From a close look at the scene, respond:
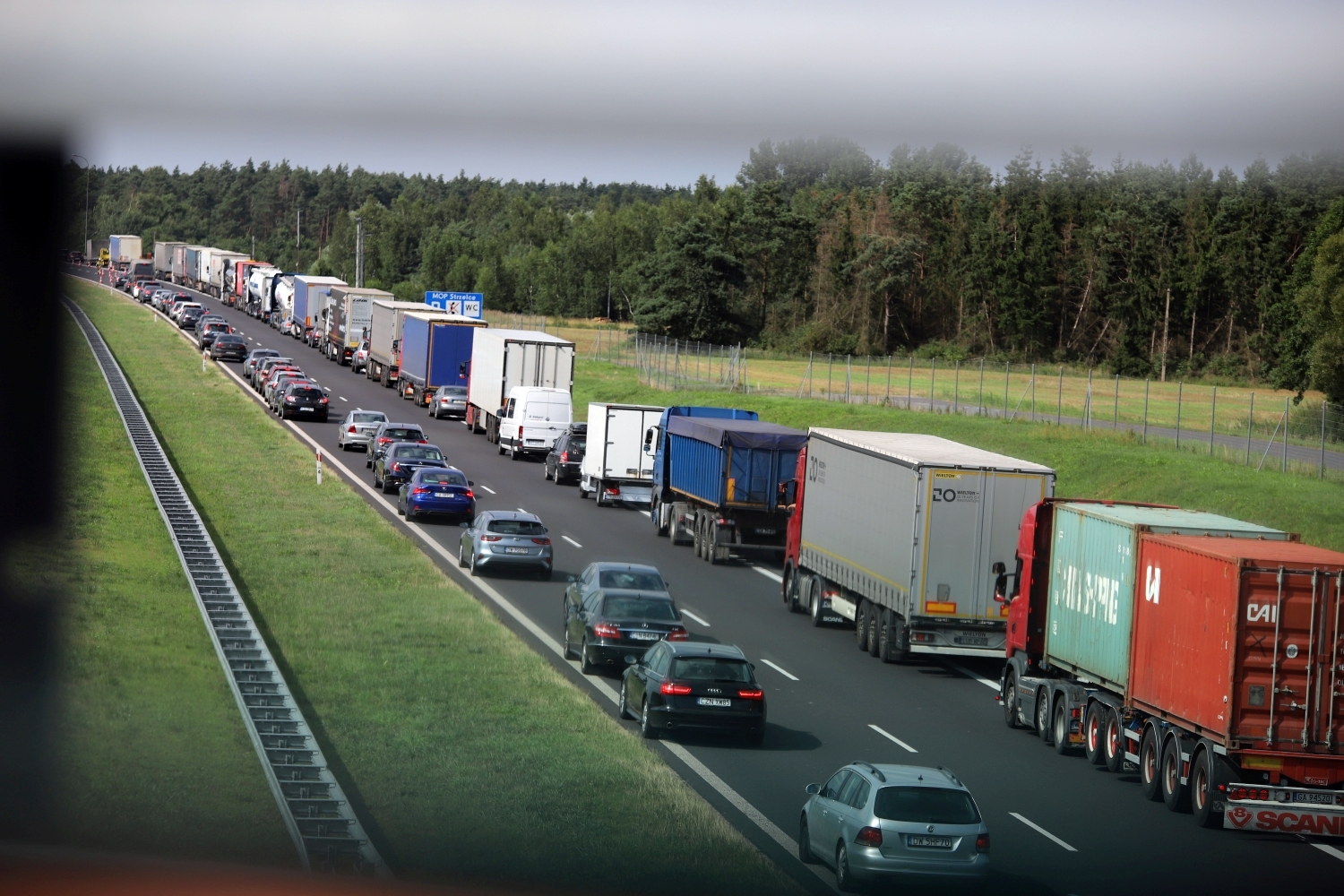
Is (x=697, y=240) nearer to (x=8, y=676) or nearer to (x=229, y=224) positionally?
(x=229, y=224)

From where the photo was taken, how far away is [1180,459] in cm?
4412

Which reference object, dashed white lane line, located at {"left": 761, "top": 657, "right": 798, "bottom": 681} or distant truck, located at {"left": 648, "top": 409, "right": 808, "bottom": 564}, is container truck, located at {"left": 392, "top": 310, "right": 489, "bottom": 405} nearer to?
distant truck, located at {"left": 648, "top": 409, "right": 808, "bottom": 564}

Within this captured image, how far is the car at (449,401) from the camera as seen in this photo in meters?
63.3

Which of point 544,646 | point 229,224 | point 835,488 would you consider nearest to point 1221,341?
point 835,488

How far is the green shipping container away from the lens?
1902 centimetres

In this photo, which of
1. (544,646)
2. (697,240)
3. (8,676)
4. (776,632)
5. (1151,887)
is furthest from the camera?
(697,240)

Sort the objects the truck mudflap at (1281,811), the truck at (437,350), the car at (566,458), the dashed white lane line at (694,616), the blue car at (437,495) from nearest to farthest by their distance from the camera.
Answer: the truck mudflap at (1281,811) → the dashed white lane line at (694,616) → the blue car at (437,495) → the car at (566,458) → the truck at (437,350)

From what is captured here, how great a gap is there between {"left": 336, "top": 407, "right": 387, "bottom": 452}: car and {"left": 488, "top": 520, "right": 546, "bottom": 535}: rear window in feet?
69.6

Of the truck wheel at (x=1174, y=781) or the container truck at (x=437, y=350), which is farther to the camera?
the container truck at (x=437, y=350)

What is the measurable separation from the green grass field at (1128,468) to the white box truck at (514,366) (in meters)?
10.6

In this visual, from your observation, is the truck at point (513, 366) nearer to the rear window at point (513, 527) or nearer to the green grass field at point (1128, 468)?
the green grass field at point (1128, 468)

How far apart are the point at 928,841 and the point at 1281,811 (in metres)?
5.03

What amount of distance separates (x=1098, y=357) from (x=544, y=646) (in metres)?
68.5

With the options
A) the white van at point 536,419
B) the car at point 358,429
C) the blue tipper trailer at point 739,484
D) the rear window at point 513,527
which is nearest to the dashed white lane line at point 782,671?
the rear window at point 513,527
